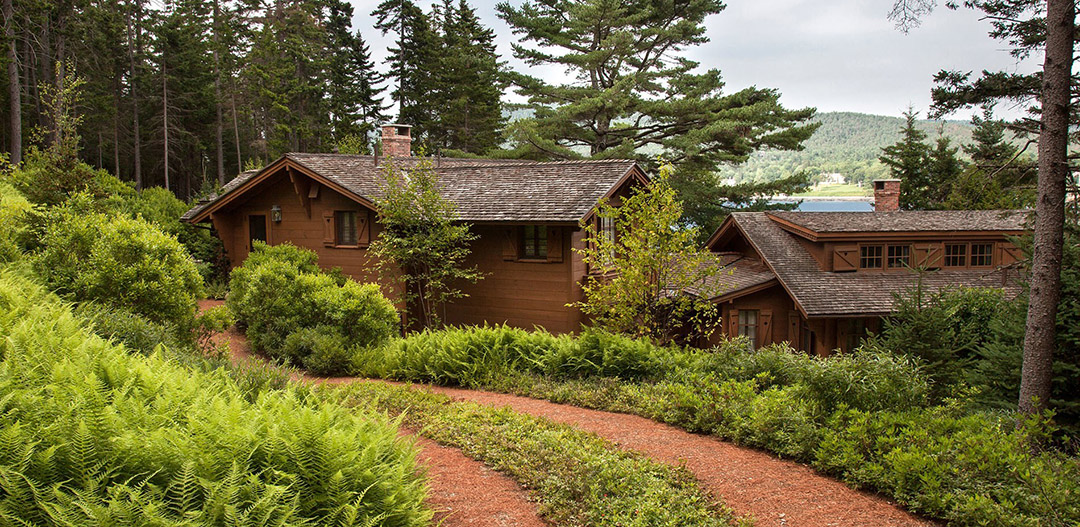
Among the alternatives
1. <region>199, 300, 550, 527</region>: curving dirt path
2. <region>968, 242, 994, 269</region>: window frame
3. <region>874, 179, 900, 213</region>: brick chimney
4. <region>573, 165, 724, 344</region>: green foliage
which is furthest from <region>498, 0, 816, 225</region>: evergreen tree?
<region>199, 300, 550, 527</region>: curving dirt path

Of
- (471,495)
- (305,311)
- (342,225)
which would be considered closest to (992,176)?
(471,495)

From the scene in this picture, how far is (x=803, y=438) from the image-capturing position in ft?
21.6

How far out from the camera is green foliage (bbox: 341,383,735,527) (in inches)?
199

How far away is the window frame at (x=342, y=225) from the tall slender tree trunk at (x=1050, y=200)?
1442 cm

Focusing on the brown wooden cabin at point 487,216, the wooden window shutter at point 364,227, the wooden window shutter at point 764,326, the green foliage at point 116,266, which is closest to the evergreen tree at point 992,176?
the wooden window shutter at point 764,326

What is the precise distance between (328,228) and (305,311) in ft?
18.7

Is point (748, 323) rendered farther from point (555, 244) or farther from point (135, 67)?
point (135, 67)

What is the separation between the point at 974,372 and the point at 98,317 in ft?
40.0

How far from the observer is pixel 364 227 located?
56.4ft

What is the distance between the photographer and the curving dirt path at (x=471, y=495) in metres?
4.99

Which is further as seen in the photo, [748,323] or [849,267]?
[748,323]

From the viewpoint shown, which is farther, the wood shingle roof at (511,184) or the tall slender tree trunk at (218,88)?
the tall slender tree trunk at (218,88)

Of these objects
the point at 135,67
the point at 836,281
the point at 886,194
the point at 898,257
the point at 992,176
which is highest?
the point at 135,67

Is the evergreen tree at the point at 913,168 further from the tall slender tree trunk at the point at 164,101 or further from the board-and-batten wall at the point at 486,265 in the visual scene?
the tall slender tree trunk at the point at 164,101
